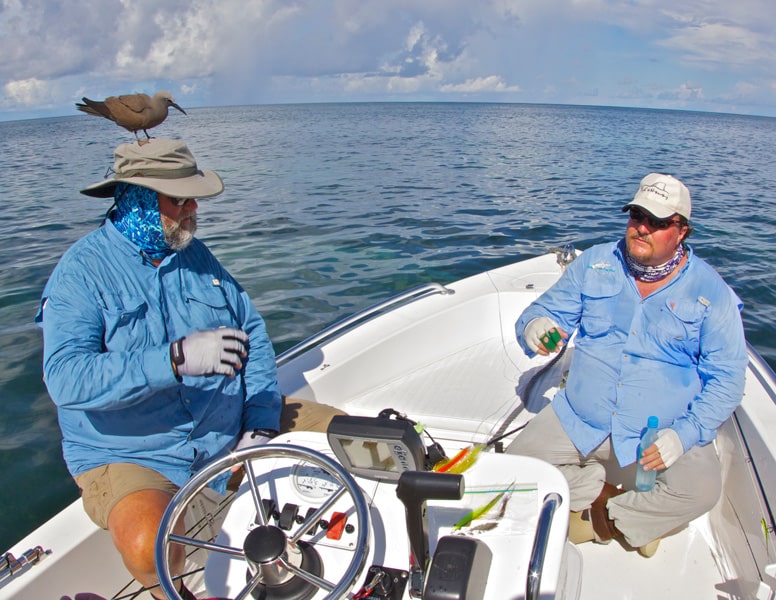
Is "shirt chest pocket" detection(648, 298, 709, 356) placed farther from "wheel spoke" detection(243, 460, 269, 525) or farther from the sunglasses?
"wheel spoke" detection(243, 460, 269, 525)

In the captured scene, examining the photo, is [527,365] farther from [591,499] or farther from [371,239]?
[371,239]

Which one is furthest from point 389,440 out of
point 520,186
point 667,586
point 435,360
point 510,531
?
point 520,186

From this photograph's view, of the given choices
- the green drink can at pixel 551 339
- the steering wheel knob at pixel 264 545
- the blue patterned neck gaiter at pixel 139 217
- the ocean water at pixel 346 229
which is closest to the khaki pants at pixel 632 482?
the green drink can at pixel 551 339

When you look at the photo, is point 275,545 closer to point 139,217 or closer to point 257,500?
point 257,500

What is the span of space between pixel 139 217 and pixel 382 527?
1.33m

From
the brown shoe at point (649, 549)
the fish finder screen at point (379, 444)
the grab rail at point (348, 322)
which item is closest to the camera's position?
the fish finder screen at point (379, 444)

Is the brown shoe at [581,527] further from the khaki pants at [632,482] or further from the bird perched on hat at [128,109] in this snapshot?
the bird perched on hat at [128,109]

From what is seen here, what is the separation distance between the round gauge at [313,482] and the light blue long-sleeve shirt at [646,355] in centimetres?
114

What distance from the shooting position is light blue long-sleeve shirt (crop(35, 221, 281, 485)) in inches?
69.1

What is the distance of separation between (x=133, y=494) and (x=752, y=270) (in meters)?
8.11

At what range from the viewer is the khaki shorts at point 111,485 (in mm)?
1906

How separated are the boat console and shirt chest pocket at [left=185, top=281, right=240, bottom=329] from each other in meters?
0.69

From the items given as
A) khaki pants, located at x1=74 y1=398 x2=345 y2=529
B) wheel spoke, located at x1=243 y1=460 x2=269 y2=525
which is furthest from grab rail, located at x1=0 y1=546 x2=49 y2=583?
wheel spoke, located at x1=243 y1=460 x2=269 y2=525

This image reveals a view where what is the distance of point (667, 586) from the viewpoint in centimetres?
229
